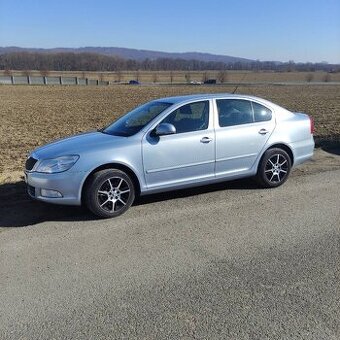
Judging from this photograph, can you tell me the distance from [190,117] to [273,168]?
1.61m

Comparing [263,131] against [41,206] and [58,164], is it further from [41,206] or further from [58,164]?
[41,206]

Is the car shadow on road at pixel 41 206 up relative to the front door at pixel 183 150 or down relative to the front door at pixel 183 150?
down

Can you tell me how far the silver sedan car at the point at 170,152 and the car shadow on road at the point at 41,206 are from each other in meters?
0.28

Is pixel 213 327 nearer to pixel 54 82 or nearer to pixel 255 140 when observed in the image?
pixel 255 140

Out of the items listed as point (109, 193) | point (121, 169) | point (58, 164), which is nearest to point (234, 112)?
point (121, 169)

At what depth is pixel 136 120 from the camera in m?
6.55

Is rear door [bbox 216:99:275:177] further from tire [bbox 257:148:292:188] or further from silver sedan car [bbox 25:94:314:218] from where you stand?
tire [bbox 257:148:292:188]

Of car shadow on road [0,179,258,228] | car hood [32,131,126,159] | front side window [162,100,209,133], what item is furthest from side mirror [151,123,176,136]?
car shadow on road [0,179,258,228]

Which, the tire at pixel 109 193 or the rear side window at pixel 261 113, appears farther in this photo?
the rear side window at pixel 261 113

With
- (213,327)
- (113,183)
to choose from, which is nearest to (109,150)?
(113,183)

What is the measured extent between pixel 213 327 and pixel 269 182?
4.02 meters

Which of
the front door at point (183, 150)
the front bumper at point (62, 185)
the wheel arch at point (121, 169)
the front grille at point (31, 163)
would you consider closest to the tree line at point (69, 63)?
the front door at point (183, 150)

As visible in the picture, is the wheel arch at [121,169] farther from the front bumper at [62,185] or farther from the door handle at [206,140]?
the door handle at [206,140]

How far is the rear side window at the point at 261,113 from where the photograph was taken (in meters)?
6.90
